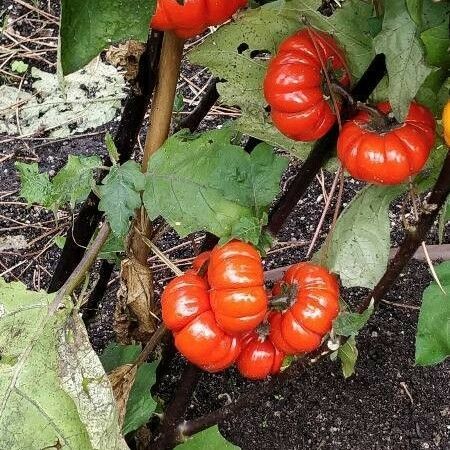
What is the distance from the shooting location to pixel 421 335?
3.42 feet

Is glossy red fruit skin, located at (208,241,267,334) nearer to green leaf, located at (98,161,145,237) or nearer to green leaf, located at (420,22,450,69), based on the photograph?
green leaf, located at (98,161,145,237)

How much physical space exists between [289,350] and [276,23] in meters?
0.40

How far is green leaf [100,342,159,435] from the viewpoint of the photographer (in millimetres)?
1158

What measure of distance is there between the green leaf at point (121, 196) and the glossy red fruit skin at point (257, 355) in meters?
0.22

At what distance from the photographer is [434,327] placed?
1.03m

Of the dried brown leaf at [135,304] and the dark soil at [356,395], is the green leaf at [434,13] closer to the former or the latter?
the dried brown leaf at [135,304]

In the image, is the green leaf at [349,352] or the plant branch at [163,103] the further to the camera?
the green leaf at [349,352]

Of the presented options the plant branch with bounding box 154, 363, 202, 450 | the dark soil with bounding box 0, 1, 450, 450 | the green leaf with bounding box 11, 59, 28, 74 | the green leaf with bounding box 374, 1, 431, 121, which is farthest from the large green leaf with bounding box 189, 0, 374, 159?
the green leaf with bounding box 11, 59, 28, 74

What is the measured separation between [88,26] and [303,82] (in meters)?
0.42

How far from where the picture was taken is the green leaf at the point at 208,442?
1146 mm

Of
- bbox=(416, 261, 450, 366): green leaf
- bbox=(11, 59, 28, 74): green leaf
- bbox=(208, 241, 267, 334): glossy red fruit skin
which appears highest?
bbox=(208, 241, 267, 334): glossy red fruit skin

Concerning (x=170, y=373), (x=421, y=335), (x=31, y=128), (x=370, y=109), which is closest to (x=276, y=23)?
(x=370, y=109)

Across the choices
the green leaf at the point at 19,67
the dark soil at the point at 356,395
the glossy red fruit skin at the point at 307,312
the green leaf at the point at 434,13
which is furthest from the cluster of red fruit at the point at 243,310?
the green leaf at the point at 19,67

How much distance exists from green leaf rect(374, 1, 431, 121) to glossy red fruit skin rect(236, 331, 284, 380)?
15.2 inches
